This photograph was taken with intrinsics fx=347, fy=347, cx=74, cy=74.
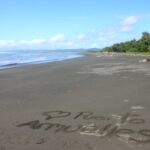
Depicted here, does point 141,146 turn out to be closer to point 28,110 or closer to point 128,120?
point 128,120

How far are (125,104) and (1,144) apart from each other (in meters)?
4.92

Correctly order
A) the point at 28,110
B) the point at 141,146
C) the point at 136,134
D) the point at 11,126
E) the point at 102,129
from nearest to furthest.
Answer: the point at 141,146, the point at 136,134, the point at 102,129, the point at 11,126, the point at 28,110

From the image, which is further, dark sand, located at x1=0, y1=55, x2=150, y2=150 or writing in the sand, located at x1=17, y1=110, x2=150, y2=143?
writing in the sand, located at x1=17, y1=110, x2=150, y2=143

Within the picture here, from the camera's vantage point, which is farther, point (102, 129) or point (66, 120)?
point (66, 120)

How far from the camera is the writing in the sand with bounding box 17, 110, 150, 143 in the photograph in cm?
708

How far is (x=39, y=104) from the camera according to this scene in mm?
11117

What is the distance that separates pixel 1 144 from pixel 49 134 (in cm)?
110

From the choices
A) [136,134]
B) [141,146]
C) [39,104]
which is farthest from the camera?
[39,104]

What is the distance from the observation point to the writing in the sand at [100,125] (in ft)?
23.2

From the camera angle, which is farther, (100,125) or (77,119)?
(77,119)

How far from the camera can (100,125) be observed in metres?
7.93

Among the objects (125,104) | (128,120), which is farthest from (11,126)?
(125,104)

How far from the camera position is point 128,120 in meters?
8.34

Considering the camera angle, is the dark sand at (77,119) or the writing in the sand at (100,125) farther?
the writing in the sand at (100,125)
